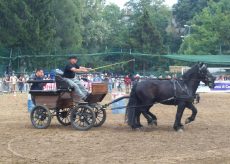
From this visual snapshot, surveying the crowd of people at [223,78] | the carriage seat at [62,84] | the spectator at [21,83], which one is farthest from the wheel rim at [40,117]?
the crowd of people at [223,78]

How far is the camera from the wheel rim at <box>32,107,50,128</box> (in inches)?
610

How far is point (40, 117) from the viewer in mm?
15562

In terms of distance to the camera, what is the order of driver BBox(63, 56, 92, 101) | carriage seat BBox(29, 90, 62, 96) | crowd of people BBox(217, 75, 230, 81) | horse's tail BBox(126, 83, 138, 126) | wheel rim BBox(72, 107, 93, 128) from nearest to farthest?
horse's tail BBox(126, 83, 138, 126) → wheel rim BBox(72, 107, 93, 128) → driver BBox(63, 56, 92, 101) → carriage seat BBox(29, 90, 62, 96) → crowd of people BBox(217, 75, 230, 81)

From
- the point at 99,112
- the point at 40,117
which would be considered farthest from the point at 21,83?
the point at 99,112

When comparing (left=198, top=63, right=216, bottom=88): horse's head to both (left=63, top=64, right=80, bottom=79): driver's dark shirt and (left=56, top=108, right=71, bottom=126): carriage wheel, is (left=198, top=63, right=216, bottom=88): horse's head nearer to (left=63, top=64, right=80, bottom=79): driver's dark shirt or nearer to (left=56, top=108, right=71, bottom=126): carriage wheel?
(left=63, top=64, right=80, bottom=79): driver's dark shirt

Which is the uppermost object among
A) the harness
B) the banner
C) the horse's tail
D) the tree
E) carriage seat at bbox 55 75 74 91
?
the tree

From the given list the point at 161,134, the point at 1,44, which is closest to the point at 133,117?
the point at 161,134

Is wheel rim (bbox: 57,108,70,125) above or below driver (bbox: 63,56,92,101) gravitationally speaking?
below

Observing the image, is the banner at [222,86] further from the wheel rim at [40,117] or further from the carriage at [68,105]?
the wheel rim at [40,117]

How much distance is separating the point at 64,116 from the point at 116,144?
432 cm

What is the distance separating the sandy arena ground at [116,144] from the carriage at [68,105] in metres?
0.29

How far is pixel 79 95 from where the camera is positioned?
599 inches

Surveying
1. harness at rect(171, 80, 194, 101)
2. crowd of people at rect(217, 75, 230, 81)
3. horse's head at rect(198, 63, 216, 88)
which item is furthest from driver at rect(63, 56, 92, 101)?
crowd of people at rect(217, 75, 230, 81)

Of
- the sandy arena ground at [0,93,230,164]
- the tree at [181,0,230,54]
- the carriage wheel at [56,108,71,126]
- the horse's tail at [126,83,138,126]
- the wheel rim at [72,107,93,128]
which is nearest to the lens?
the sandy arena ground at [0,93,230,164]
